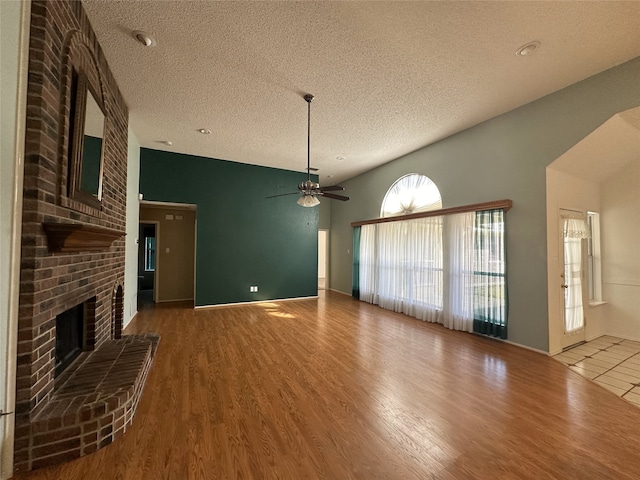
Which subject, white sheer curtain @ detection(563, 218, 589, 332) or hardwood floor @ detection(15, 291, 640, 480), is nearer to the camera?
hardwood floor @ detection(15, 291, 640, 480)

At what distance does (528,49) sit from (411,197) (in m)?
3.20

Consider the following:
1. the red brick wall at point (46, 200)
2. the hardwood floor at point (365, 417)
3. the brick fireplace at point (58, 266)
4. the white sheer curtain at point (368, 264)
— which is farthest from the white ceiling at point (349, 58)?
the hardwood floor at point (365, 417)

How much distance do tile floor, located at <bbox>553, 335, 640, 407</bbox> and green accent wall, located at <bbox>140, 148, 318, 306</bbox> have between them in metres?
5.00

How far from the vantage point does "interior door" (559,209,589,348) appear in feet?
11.8

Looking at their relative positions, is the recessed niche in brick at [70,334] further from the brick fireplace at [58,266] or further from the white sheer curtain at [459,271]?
the white sheer curtain at [459,271]

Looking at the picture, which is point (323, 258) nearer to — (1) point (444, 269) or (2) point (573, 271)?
(1) point (444, 269)

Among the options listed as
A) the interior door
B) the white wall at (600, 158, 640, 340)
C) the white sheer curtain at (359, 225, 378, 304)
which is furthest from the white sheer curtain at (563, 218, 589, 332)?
the white sheer curtain at (359, 225, 378, 304)

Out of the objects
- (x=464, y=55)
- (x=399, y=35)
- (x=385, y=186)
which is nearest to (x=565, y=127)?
(x=464, y=55)

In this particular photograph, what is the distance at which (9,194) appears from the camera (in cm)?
148

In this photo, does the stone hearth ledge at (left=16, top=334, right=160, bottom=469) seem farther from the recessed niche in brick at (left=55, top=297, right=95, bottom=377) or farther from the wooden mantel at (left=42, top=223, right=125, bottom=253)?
the wooden mantel at (left=42, top=223, right=125, bottom=253)

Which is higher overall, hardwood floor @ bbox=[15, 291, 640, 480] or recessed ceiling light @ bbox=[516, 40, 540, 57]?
recessed ceiling light @ bbox=[516, 40, 540, 57]

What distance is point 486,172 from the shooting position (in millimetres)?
4070

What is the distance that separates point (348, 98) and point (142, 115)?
305 cm

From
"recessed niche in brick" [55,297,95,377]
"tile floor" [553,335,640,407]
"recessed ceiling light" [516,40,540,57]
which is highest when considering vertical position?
"recessed ceiling light" [516,40,540,57]
